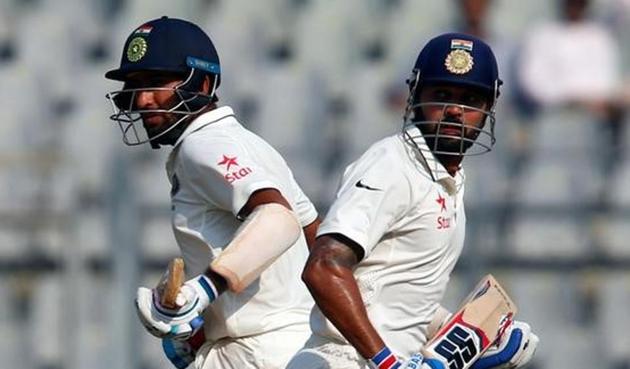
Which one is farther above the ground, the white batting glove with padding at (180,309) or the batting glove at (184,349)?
the white batting glove with padding at (180,309)

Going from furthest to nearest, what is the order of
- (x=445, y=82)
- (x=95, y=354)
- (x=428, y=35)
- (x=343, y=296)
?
(x=428, y=35) < (x=95, y=354) < (x=445, y=82) < (x=343, y=296)

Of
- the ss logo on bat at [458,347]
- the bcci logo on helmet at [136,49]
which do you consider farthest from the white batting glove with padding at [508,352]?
the bcci logo on helmet at [136,49]

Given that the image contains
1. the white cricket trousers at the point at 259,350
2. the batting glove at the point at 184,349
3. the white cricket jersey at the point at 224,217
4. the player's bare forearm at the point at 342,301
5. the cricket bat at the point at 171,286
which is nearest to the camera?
the cricket bat at the point at 171,286

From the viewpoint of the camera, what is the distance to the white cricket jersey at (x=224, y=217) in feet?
15.2

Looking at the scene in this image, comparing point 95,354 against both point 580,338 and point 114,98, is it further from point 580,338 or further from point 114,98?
point 114,98

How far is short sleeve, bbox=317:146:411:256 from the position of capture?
14.6ft

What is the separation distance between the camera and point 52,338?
8.42m

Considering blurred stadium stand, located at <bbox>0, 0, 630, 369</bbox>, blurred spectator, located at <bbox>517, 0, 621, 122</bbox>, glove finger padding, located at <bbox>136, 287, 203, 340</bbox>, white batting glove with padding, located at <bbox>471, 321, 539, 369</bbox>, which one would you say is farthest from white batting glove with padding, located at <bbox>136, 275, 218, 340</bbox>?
blurred spectator, located at <bbox>517, 0, 621, 122</bbox>

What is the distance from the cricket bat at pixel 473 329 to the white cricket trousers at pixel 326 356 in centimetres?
19

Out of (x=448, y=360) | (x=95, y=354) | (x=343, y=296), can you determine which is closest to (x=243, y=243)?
(x=343, y=296)

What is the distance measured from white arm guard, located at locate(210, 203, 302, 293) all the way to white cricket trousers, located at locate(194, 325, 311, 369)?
0.34m

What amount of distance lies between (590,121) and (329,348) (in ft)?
12.8

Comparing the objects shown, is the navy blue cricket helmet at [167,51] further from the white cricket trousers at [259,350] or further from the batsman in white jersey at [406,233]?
the white cricket trousers at [259,350]

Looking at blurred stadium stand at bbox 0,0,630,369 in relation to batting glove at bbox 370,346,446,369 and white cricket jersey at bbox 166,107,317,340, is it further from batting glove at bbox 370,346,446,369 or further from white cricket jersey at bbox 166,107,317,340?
batting glove at bbox 370,346,446,369
